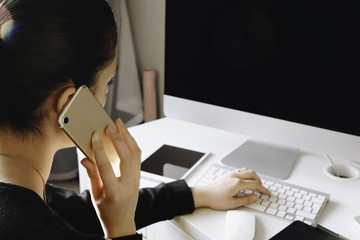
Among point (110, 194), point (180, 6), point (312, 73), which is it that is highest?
point (180, 6)

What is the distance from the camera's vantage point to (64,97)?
62 centimetres

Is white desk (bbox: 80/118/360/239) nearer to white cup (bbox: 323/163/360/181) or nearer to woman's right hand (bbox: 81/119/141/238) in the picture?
white cup (bbox: 323/163/360/181)

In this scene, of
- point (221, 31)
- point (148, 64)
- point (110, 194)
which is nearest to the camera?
point (110, 194)

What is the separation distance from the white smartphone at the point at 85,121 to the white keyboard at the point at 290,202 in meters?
0.32

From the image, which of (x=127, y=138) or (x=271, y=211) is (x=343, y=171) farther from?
(x=127, y=138)

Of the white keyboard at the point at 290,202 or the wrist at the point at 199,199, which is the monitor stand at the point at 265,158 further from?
the wrist at the point at 199,199

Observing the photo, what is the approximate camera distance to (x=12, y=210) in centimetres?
57

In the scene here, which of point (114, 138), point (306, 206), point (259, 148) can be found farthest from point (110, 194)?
point (259, 148)

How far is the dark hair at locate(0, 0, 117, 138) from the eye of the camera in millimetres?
564

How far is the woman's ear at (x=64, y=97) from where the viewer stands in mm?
618

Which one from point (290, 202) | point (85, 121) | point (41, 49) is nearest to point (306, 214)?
point (290, 202)

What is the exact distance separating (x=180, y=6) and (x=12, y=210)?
2.11 ft

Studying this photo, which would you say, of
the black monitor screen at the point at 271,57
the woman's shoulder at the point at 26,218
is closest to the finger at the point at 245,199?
the black monitor screen at the point at 271,57

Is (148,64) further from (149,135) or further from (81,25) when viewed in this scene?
(81,25)
